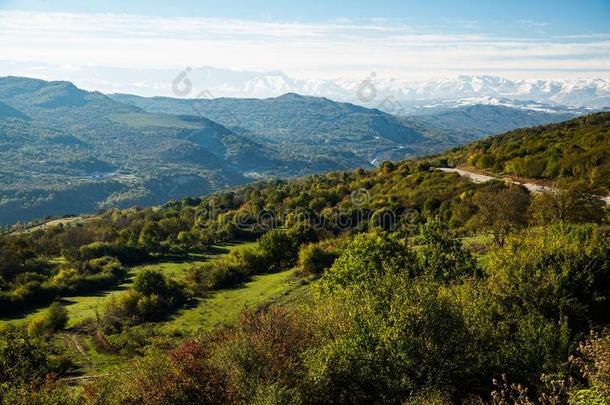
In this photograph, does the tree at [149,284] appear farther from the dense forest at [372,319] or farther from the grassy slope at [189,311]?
the grassy slope at [189,311]

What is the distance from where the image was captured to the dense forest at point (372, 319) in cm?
1670

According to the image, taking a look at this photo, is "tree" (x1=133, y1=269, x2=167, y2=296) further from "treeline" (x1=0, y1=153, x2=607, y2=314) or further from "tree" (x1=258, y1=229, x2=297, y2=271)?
"tree" (x1=258, y1=229, x2=297, y2=271)

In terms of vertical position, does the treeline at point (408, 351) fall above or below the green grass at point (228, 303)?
above

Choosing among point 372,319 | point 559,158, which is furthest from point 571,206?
point 559,158

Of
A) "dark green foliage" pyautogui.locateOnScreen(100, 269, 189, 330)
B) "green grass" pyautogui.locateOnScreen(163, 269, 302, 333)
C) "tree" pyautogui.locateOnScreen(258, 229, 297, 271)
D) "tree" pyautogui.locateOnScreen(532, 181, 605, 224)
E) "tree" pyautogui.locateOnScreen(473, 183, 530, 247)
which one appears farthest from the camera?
"tree" pyautogui.locateOnScreen(258, 229, 297, 271)

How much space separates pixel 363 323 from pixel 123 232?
219 ft

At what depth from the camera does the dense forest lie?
54.8 ft

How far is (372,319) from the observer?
61.9ft

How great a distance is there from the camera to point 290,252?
185 ft

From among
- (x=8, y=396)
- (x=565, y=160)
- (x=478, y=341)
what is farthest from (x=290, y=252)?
(x=8, y=396)

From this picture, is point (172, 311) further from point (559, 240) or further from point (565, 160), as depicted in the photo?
point (565, 160)

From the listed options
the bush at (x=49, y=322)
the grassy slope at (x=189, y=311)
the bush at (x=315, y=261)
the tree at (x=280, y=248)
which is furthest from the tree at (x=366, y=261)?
the tree at (x=280, y=248)

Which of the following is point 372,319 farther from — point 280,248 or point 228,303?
point 280,248

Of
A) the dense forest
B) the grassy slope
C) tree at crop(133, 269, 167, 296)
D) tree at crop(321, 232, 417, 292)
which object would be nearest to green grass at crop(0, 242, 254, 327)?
the grassy slope
